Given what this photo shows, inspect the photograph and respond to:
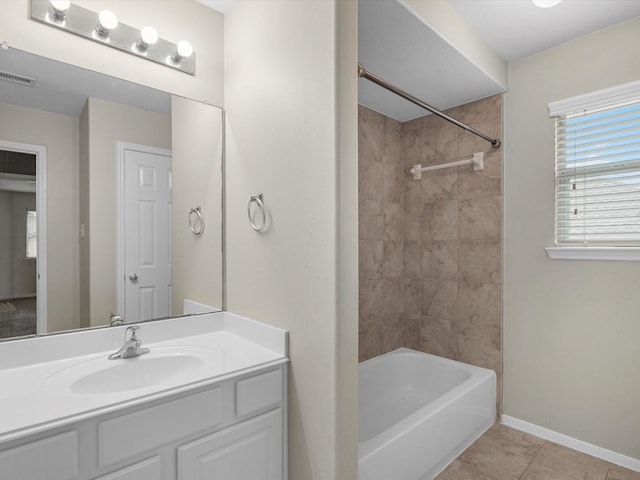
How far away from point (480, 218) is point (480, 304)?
23.8 inches

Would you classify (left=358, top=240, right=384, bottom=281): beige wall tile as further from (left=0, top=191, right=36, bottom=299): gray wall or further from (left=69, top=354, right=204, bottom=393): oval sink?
(left=0, top=191, right=36, bottom=299): gray wall

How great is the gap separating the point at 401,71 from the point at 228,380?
6.44 feet

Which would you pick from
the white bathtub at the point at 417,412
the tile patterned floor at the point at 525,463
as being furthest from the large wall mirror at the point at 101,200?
the tile patterned floor at the point at 525,463

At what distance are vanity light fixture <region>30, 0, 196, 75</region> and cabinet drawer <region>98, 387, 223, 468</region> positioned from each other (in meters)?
1.49

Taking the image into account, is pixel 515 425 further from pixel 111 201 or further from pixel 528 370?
pixel 111 201

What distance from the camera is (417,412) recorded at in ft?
6.36

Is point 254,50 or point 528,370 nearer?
point 254,50

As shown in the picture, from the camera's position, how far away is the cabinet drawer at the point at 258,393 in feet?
4.42

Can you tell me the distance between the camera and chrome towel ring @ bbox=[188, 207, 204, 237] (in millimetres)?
1868

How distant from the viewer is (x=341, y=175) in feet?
4.38

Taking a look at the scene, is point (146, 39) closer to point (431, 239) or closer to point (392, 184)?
point (392, 184)

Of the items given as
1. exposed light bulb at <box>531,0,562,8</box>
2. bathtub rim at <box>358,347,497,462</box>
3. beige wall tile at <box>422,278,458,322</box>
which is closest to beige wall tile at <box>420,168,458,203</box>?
beige wall tile at <box>422,278,458,322</box>

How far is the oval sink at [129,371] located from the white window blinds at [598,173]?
216cm

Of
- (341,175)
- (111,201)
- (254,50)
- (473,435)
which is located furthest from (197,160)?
(473,435)
